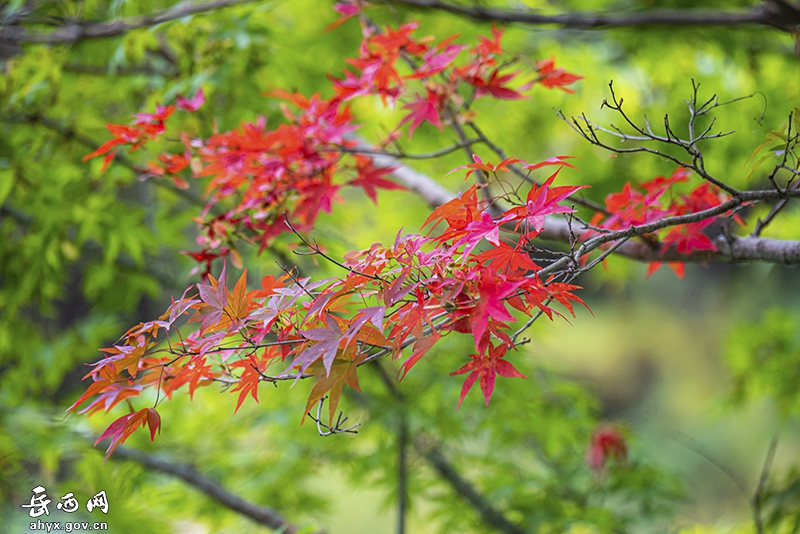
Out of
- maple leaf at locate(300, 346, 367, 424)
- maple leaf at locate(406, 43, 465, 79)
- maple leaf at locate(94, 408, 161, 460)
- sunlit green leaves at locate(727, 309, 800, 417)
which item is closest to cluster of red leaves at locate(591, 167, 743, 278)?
maple leaf at locate(406, 43, 465, 79)

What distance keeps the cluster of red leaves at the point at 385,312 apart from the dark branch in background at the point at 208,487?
627 mm

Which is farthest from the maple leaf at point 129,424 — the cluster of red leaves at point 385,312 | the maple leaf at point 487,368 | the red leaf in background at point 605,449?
the red leaf in background at point 605,449

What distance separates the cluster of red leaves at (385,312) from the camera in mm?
473

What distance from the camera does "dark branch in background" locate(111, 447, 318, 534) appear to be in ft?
3.72

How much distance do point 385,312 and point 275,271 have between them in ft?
4.27

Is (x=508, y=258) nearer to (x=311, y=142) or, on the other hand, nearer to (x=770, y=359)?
(x=311, y=142)

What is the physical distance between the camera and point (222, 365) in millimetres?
554

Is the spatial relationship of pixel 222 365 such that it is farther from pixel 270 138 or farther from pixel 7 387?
pixel 7 387

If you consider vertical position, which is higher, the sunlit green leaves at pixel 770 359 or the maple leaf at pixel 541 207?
the maple leaf at pixel 541 207

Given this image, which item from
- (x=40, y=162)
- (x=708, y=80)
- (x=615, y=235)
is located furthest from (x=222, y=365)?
(x=708, y=80)

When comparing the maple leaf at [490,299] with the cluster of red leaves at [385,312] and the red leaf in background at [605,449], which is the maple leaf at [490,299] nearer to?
the cluster of red leaves at [385,312]

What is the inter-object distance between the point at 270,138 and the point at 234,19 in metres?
0.40

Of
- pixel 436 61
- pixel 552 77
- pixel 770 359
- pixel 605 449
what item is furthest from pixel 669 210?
pixel 770 359

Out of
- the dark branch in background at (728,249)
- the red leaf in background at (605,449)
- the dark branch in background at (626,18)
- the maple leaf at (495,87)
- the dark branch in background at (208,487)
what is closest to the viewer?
the dark branch in background at (728,249)
